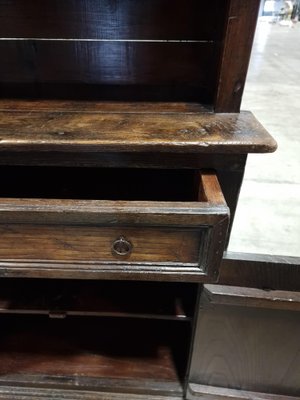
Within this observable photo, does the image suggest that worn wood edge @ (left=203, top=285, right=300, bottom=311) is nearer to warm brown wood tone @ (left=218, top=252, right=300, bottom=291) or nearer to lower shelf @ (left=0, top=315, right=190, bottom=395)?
warm brown wood tone @ (left=218, top=252, right=300, bottom=291)

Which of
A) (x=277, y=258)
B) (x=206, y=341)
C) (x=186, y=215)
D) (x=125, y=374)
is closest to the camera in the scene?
(x=186, y=215)

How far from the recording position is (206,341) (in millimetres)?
627

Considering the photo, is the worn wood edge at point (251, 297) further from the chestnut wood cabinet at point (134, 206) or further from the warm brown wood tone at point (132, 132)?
the warm brown wood tone at point (132, 132)

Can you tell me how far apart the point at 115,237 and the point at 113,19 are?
0.36 metres

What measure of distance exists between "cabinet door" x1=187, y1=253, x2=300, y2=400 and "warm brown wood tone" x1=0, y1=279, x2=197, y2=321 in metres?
0.07

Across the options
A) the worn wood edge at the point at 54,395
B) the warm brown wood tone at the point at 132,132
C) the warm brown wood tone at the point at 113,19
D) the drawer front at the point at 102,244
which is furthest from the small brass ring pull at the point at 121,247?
the worn wood edge at the point at 54,395

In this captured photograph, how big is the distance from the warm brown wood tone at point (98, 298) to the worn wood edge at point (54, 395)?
217 mm

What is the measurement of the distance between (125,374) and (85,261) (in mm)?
421

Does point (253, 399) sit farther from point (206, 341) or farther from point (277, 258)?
point (277, 258)

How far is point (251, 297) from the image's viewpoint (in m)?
0.54

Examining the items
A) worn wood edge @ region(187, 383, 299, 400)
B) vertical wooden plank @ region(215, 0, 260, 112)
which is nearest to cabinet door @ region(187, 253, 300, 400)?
worn wood edge @ region(187, 383, 299, 400)

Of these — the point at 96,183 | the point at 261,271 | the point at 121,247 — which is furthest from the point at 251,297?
the point at 96,183

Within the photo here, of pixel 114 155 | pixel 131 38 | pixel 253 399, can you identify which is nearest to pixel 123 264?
pixel 114 155

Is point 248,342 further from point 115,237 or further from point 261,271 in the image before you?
point 115,237
